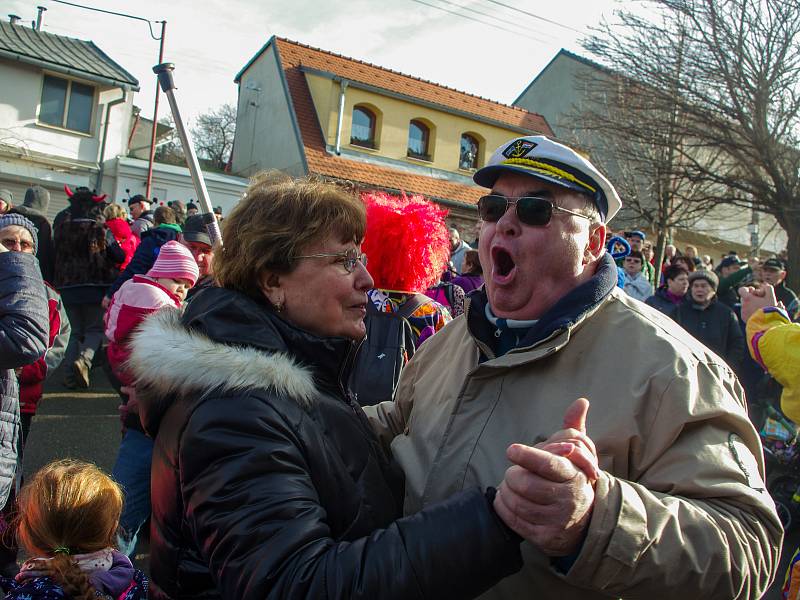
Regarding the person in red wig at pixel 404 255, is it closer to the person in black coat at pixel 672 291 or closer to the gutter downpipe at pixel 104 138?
the person in black coat at pixel 672 291

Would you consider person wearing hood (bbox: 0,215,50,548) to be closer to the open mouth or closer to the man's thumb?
the open mouth

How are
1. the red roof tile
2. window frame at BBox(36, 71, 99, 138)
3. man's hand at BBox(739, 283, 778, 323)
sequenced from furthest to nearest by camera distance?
window frame at BBox(36, 71, 99, 138)
the red roof tile
man's hand at BBox(739, 283, 778, 323)

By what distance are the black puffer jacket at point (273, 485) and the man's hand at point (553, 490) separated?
67mm

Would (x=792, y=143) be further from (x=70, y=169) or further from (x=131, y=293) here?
(x=70, y=169)

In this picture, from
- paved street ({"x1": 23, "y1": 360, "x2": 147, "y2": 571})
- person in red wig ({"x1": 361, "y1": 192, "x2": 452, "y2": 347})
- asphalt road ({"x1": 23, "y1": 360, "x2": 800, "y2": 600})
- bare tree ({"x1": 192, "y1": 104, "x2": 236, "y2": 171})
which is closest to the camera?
person in red wig ({"x1": 361, "y1": 192, "x2": 452, "y2": 347})

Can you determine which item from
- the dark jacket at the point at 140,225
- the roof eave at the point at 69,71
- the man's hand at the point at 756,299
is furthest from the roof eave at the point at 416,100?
the man's hand at the point at 756,299

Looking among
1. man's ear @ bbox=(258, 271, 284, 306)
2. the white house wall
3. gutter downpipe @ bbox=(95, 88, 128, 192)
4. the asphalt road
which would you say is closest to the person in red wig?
man's ear @ bbox=(258, 271, 284, 306)

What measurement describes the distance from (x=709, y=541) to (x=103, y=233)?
7.19m

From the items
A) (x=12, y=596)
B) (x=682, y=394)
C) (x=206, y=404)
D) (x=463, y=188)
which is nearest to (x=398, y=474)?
(x=206, y=404)

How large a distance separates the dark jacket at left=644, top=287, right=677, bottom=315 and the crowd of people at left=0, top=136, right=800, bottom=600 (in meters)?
5.47

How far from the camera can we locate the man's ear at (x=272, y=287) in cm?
178

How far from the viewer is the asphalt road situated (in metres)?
4.79

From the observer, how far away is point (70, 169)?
834 inches

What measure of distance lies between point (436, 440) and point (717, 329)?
555cm
